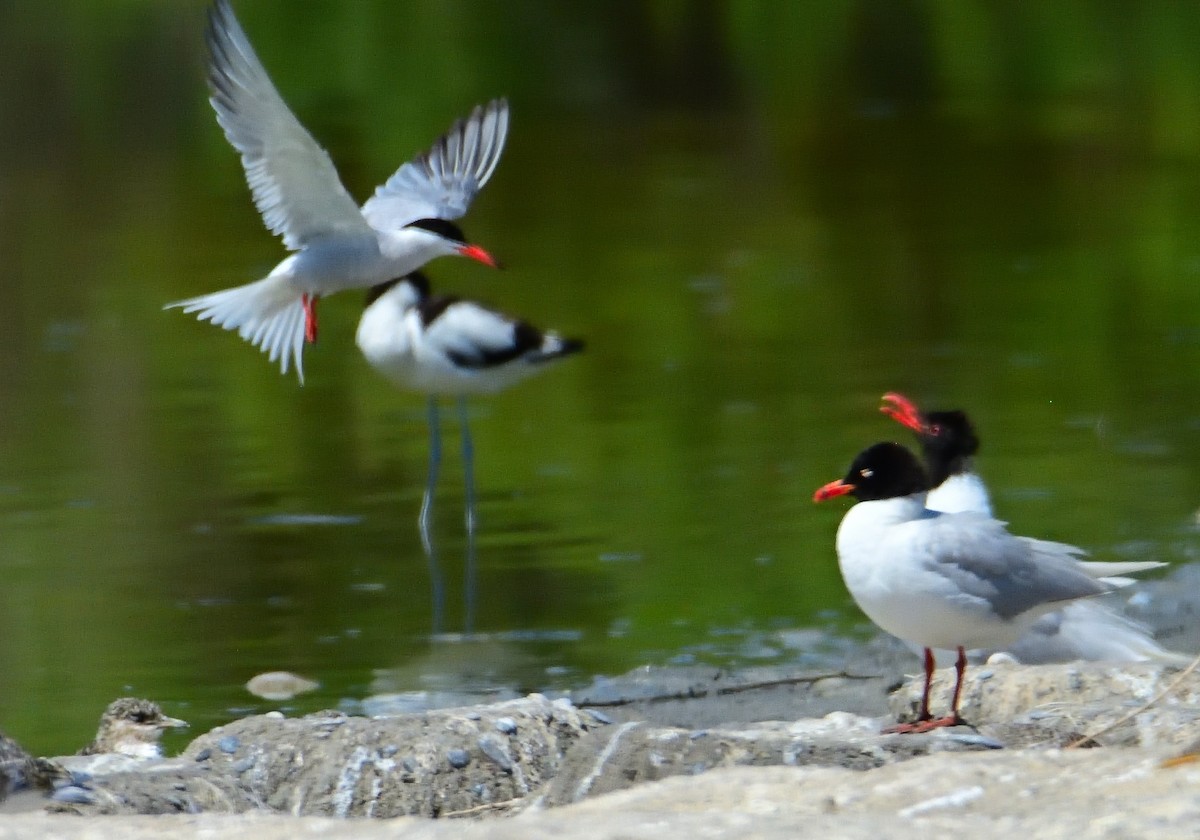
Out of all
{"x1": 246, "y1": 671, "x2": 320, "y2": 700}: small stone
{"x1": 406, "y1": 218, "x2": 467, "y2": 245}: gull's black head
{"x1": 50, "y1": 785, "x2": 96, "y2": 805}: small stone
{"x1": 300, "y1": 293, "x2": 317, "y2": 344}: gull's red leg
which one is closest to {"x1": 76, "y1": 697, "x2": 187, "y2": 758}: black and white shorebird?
{"x1": 246, "y1": 671, "x2": 320, "y2": 700}: small stone

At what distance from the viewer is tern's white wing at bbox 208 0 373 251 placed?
769 cm

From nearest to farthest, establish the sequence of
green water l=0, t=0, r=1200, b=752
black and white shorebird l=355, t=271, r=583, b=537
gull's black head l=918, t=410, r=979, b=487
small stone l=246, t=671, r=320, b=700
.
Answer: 1. small stone l=246, t=671, r=320, b=700
2. gull's black head l=918, t=410, r=979, b=487
3. green water l=0, t=0, r=1200, b=752
4. black and white shorebird l=355, t=271, r=583, b=537

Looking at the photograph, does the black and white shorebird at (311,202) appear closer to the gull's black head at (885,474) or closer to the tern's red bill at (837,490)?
the tern's red bill at (837,490)

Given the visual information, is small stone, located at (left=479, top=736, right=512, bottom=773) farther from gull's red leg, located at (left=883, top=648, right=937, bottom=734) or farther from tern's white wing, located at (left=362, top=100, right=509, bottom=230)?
tern's white wing, located at (left=362, top=100, right=509, bottom=230)

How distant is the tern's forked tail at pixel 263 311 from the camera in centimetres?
884

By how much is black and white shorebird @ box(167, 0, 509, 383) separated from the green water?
101 cm

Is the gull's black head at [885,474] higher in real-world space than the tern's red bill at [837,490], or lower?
higher

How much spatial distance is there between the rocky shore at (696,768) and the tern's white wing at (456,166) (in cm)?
308

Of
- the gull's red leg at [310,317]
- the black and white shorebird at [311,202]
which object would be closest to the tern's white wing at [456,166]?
the black and white shorebird at [311,202]

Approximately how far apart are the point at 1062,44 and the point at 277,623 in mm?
19635

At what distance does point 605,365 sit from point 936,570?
6739mm

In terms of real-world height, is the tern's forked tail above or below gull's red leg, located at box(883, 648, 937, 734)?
above

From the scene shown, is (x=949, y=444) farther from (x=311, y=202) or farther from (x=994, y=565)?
(x=311, y=202)

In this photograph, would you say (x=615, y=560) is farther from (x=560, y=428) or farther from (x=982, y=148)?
(x=982, y=148)
